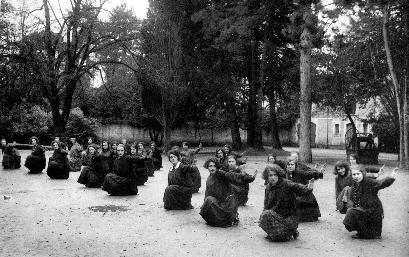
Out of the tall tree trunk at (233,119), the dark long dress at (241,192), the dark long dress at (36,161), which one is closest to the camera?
the dark long dress at (241,192)

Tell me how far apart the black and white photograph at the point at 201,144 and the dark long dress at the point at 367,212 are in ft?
0.07

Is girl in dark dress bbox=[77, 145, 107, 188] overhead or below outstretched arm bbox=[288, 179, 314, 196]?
below

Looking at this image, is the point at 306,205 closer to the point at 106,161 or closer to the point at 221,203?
the point at 221,203

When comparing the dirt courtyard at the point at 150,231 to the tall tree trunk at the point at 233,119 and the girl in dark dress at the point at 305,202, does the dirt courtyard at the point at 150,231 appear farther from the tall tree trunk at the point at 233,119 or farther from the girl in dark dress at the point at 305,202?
the tall tree trunk at the point at 233,119

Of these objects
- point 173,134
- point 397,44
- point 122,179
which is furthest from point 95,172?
point 173,134

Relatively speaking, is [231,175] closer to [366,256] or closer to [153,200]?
[366,256]

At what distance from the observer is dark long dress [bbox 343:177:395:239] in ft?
23.6

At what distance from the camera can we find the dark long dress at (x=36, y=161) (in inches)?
709

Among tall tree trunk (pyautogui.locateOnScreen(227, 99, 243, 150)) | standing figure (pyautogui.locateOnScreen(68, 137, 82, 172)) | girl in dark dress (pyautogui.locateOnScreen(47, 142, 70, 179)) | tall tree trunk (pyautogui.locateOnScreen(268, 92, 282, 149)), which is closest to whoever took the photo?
girl in dark dress (pyautogui.locateOnScreen(47, 142, 70, 179))

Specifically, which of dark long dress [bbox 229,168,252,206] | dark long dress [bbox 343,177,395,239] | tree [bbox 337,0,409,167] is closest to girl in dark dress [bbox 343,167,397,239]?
dark long dress [bbox 343,177,395,239]

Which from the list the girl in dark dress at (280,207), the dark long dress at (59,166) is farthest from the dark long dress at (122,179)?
the girl in dark dress at (280,207)

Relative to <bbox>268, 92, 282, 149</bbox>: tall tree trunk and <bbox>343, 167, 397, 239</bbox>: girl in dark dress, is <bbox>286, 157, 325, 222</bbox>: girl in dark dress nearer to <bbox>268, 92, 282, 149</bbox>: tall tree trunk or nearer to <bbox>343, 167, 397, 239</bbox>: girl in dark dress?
<bbox>343, 167, 397, 239</bbox>: girl in dark dress

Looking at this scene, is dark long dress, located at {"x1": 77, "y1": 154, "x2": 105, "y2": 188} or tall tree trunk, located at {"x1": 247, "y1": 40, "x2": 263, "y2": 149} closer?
dark long dress, located at {"x1": 77, "y1": 154, "x2": 105, "y2": 188}

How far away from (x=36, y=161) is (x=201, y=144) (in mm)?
7079
